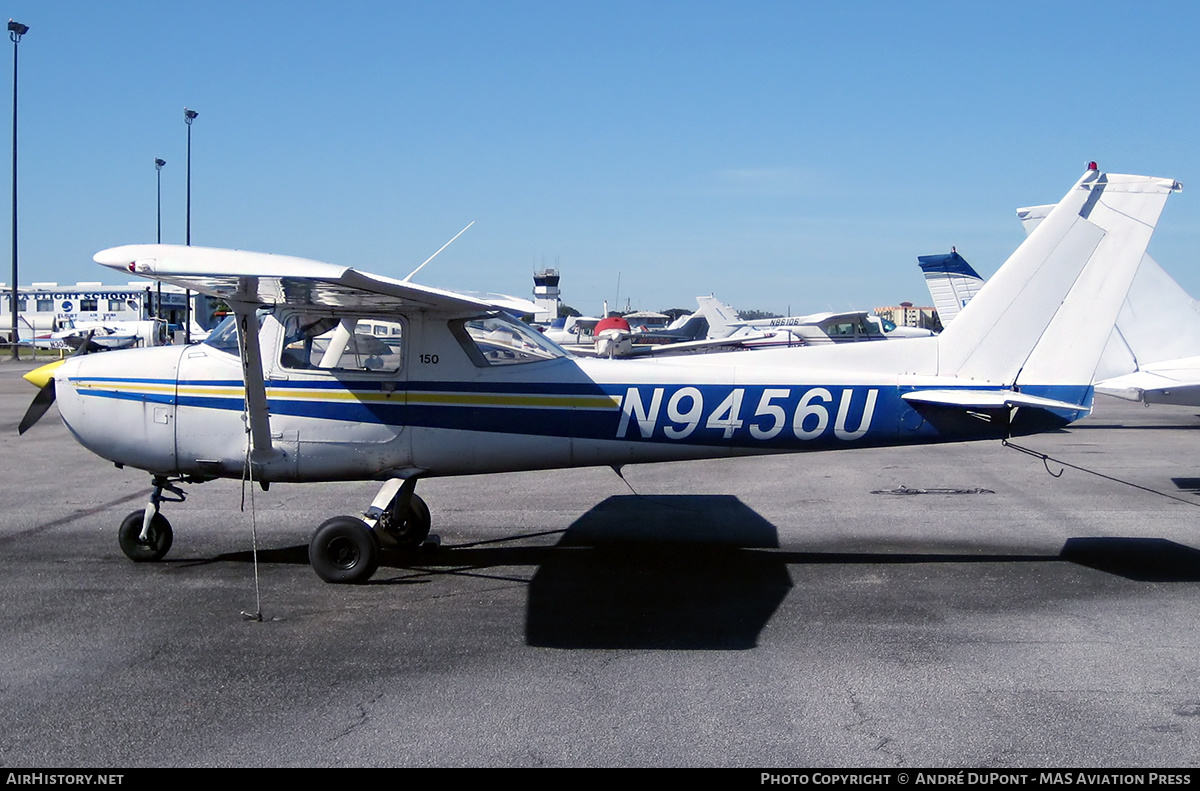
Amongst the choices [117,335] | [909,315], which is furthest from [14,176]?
[909,315]

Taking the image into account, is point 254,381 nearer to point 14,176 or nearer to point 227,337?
point 227,337

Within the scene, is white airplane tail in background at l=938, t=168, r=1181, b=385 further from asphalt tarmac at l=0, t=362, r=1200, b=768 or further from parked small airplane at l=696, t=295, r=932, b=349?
parked small airplane at l=696, t=295, r=932, b=349

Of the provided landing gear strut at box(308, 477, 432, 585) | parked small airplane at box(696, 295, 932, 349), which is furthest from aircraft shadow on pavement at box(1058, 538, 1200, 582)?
parked small airplane at box(696, 295, 932, 349)

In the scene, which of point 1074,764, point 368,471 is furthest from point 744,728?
point 368,471

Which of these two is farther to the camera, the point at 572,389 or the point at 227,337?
the point at 227,337

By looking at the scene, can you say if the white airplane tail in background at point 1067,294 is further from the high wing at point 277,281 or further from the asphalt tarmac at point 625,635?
the high wing at point 277,281

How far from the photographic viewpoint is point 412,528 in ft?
27.2

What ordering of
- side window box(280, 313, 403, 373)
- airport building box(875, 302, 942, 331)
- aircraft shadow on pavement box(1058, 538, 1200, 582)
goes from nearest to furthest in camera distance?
aircraft shadow on pavement box(1058, 538, 1200, 582) → side window box(280, 313, 403, 373) → airport building box(875, 302, 942, 331)

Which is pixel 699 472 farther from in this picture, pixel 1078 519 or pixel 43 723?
pixel 43 723

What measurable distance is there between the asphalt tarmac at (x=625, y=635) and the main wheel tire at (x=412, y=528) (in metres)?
0.30

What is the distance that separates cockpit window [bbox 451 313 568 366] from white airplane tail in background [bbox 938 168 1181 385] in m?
3.01

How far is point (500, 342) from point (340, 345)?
3.89ft

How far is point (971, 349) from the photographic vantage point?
25.0ft

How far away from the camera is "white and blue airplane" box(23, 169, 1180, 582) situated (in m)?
7.46
